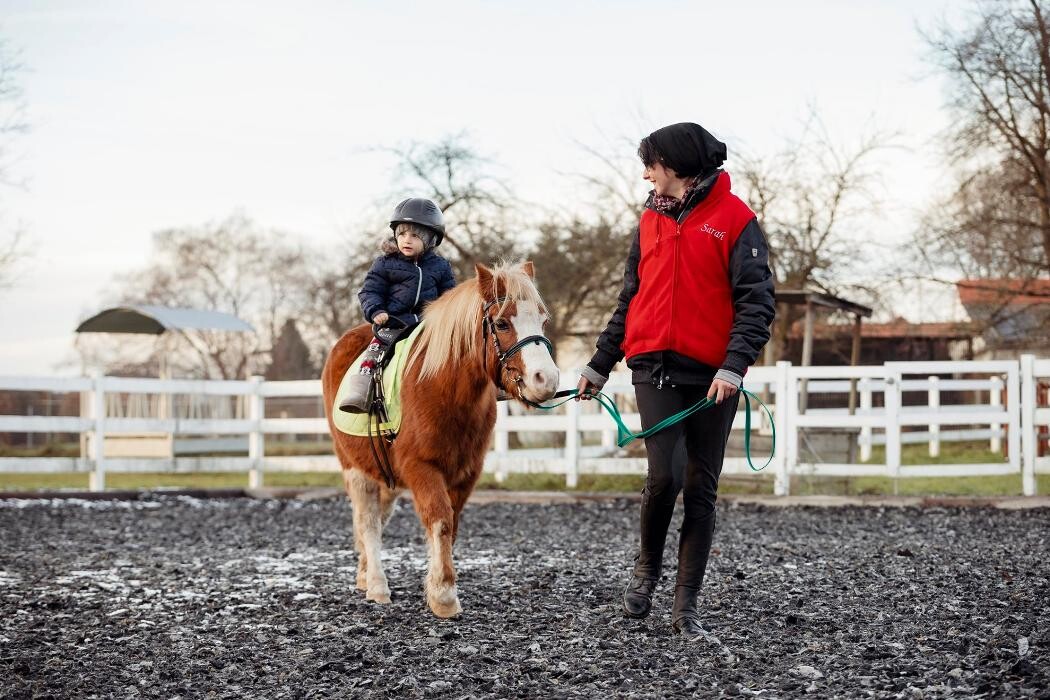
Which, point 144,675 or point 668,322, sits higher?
point 668,322

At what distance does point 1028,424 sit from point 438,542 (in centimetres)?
817

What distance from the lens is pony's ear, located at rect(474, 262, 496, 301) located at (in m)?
4.76

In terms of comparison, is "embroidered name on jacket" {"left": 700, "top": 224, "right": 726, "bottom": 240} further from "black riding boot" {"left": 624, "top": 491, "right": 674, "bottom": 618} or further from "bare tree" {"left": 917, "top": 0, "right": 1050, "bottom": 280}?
"bare tree" {"left": 917, "top": 0, "right": 1050, "bottom": 280}

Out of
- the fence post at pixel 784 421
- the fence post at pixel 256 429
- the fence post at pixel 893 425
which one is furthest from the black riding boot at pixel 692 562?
the fence post at pixel 256 429

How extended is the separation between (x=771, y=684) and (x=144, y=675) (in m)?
2.31

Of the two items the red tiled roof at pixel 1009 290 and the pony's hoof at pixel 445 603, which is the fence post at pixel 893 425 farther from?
the red tiled roof at pixel 1009 290

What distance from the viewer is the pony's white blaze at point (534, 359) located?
437 cm

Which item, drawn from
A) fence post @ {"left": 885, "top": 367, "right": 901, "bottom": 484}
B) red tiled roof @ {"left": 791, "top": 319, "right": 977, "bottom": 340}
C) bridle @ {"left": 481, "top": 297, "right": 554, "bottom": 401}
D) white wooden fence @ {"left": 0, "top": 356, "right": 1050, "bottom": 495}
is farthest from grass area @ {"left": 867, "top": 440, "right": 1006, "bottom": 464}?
bridle @ {"left": 481, "top": 297, "right": 554, "bottom": 401}

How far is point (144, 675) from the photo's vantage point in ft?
13.3

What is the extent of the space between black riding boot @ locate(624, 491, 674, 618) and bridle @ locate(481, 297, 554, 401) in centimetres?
76

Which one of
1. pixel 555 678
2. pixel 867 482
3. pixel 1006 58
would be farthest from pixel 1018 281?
pixel 555 678

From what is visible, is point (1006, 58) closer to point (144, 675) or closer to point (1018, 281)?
point (1018, 281)

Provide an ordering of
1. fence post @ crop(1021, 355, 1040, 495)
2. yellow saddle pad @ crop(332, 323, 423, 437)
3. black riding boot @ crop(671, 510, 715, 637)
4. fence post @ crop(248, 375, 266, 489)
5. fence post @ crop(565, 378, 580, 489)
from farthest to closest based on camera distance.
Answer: fence post @ crop(248, 375, 266, 489) < fence post @ crop(565, 378, 580, 489) < fence post @ crop(1021, 355, 1040, 495) < yellow saddle pad @ crop(332, 323, 423, 437) < black riding boot @ crop(671, 510, 715, 637)

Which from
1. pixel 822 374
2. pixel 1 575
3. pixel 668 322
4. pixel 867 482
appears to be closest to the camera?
pixel 668 322
